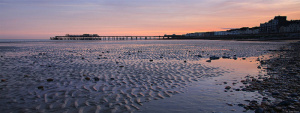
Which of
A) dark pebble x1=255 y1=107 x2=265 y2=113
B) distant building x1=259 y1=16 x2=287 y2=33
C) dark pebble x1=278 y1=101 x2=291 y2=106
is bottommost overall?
dark pebble x1=255 y1=107 x2=265 y2=113

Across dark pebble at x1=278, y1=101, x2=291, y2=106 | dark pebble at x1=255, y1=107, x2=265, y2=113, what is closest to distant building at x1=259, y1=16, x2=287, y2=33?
dark pebble at x1=278, y1=101, x2=291, y2=106

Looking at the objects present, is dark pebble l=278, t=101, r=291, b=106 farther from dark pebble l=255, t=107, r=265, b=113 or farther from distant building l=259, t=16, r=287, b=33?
distant building l=259, t=16, r=287, b=33

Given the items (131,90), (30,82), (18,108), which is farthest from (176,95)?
(30,82)

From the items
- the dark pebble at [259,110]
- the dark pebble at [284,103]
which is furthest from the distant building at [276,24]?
the dark pebble at [259,110]

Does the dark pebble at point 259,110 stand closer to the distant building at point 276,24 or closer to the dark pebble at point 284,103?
the dark pebble at point 284,103

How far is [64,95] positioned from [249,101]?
570 centimetres

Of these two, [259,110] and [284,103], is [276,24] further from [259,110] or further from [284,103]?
[259,110]

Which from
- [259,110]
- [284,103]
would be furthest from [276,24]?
[259,110]

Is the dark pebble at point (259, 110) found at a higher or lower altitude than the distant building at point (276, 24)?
lower

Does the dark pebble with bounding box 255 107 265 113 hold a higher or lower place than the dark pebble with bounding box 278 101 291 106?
lower

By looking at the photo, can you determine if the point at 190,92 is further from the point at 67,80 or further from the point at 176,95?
the point at 67,80

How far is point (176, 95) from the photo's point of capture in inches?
259

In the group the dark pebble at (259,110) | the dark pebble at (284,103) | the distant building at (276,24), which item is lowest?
the dark pebble at (259,110)

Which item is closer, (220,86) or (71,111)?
(71,111)
